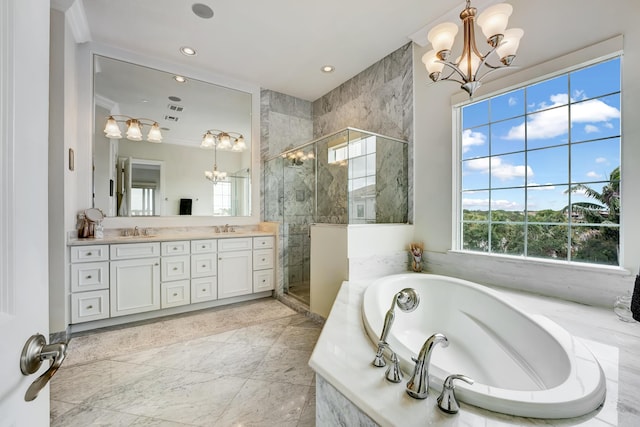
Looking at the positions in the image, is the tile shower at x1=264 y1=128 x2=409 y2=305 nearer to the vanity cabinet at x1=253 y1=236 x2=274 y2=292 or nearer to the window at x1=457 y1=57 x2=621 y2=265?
the vanity cabinet at x1=253 y1=236 x2=274 y2=292

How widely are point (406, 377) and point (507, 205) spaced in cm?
200

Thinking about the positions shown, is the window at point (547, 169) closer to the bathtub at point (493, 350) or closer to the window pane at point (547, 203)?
the window pane at point (547, 203)

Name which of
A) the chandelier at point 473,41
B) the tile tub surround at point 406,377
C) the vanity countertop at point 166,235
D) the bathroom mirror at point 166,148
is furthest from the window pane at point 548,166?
the bathroom mirror at point 166,148

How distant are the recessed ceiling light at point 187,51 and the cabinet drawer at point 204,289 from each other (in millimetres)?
2629

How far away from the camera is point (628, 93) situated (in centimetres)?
170

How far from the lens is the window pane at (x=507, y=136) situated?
7.41ft

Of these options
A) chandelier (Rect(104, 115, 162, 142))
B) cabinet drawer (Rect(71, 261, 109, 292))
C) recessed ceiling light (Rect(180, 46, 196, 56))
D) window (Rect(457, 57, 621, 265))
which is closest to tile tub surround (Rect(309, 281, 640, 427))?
window (Rect(457, 57, 621, 265))

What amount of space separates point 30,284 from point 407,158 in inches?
117

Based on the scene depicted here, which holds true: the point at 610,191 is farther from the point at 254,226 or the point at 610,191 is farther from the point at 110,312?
the point at 110,312

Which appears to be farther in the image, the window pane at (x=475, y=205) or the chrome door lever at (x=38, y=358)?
the window pane at (x=475, y=205)

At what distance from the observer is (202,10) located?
2459 millimetres

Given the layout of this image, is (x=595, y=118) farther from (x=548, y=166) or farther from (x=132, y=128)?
(x=132, y=128)

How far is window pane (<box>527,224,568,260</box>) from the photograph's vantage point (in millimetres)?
2045

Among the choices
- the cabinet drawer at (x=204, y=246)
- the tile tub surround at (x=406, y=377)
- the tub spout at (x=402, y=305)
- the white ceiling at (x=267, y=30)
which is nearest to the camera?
the tile tub surround at (x=406, y=377)
